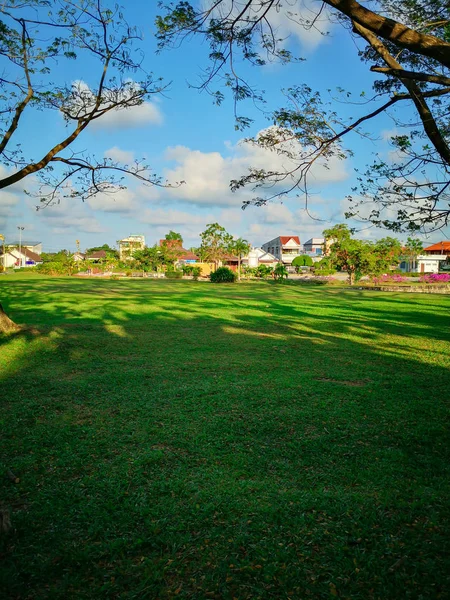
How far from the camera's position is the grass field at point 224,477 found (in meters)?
2.39

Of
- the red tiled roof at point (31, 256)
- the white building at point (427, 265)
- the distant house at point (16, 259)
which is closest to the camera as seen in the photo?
the white building at point (427, 265)

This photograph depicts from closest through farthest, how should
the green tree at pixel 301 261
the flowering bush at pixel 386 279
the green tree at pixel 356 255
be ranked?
the green tree at pixel 356 255, the flowering bush at pixel 386 279, the green tree at pixel 301 261

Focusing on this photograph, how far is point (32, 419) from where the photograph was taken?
187 inches

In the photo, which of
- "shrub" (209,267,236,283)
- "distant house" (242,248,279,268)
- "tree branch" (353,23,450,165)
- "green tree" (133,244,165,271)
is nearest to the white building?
"distant house" (242,248,279,268)

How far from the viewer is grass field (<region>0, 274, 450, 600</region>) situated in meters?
2.39

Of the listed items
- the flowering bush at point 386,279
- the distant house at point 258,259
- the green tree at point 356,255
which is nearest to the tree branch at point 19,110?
the green tree at point 356,255

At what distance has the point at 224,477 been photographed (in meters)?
3.46

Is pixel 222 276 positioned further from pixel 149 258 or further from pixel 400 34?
pixel 400 34

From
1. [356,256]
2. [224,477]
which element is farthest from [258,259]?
[224,477]

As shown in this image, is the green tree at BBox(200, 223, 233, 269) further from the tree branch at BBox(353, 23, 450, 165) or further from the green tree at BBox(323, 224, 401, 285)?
the tree branch at BBox(353, 23, 450, 165)

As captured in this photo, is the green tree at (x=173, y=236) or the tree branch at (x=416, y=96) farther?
the green tree at (x=173, y=236)

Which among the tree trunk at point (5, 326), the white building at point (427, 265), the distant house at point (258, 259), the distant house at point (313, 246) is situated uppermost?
the distant house at point (313, 246)

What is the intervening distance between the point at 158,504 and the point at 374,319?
12.8m

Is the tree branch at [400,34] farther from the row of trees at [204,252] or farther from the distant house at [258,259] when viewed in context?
the distant house at [258,259]
